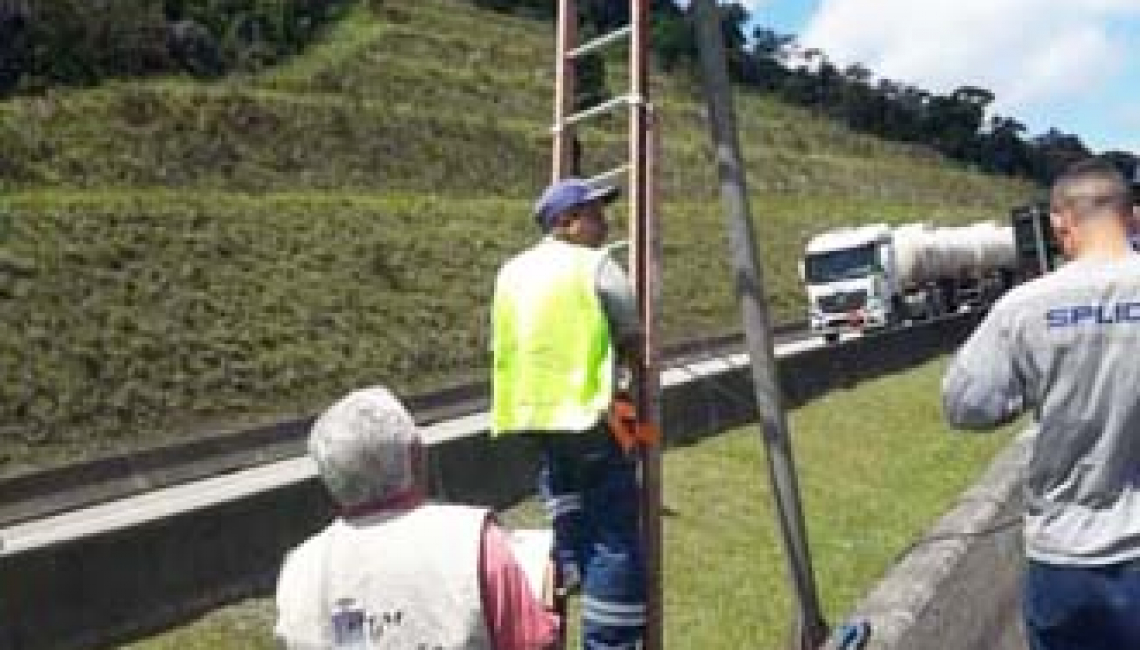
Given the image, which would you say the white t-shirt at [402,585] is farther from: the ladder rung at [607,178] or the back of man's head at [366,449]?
the ladder rung at [607,178]

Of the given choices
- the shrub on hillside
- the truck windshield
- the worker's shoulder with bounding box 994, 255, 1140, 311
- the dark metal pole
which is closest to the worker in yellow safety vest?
the dark metal pole

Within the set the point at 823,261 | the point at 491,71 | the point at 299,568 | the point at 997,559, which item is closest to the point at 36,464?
the point at 997,559

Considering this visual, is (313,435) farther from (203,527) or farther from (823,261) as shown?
(823,261)

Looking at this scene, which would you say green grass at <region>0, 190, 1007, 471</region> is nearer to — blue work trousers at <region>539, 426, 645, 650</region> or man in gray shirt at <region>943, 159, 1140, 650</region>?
blue work trousers at <region>539, 426, 645, 650</region>

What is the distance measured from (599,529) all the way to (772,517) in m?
7.31

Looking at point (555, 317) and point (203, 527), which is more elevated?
point (555, 317)

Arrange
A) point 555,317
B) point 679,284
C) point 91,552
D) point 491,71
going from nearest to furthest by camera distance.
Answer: point 555,317, point 91,552, point 679,284, point 491,71

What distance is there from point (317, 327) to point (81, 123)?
13.5 meters

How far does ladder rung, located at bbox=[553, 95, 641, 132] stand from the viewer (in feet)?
24.0

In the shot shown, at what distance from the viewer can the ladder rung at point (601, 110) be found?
24.0 feet

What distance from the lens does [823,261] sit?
5266 centimetres

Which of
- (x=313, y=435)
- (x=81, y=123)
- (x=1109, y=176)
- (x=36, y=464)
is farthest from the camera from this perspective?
(x=81, y=123)

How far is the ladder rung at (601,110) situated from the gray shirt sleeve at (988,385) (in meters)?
2.33

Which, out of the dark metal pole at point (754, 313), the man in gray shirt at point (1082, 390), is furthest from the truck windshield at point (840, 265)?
the man in gray shirt at point (1082, 390)
